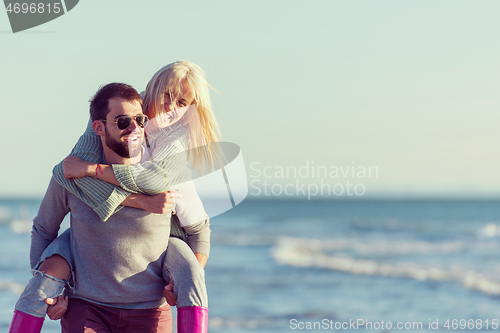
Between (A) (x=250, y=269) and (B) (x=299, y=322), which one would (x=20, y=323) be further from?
(A) (x=250, y=269)

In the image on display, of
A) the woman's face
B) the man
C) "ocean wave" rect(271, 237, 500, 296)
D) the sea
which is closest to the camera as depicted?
the man

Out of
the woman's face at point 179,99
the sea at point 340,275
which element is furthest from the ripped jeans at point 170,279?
the sea at point 340,275

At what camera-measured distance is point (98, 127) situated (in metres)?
2.35

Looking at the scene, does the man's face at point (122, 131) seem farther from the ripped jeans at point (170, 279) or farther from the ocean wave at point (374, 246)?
the ocean wave at point (374, 246)

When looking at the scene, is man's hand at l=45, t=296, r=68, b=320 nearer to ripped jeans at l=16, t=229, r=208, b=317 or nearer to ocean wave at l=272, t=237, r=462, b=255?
ripped jeans at l=16, t=229, r=208, b=317

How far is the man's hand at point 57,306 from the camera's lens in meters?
2.22

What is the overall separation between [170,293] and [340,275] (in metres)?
9.42

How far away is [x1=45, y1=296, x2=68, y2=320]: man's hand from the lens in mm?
2221

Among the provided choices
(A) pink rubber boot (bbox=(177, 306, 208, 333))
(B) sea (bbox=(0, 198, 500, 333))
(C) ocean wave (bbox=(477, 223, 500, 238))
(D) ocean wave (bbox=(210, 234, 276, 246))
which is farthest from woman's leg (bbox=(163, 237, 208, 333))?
(C) ocean wave (bbox=(477, 223, 500, 238))

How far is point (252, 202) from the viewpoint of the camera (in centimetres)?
2330

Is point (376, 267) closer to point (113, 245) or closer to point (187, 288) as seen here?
point (187, 288)

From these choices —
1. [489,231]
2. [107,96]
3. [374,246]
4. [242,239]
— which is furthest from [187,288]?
[489,231]

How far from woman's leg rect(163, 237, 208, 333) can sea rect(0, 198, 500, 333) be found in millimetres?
4975

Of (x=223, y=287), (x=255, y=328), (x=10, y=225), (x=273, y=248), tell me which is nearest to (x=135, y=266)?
(x=255, y=328)
